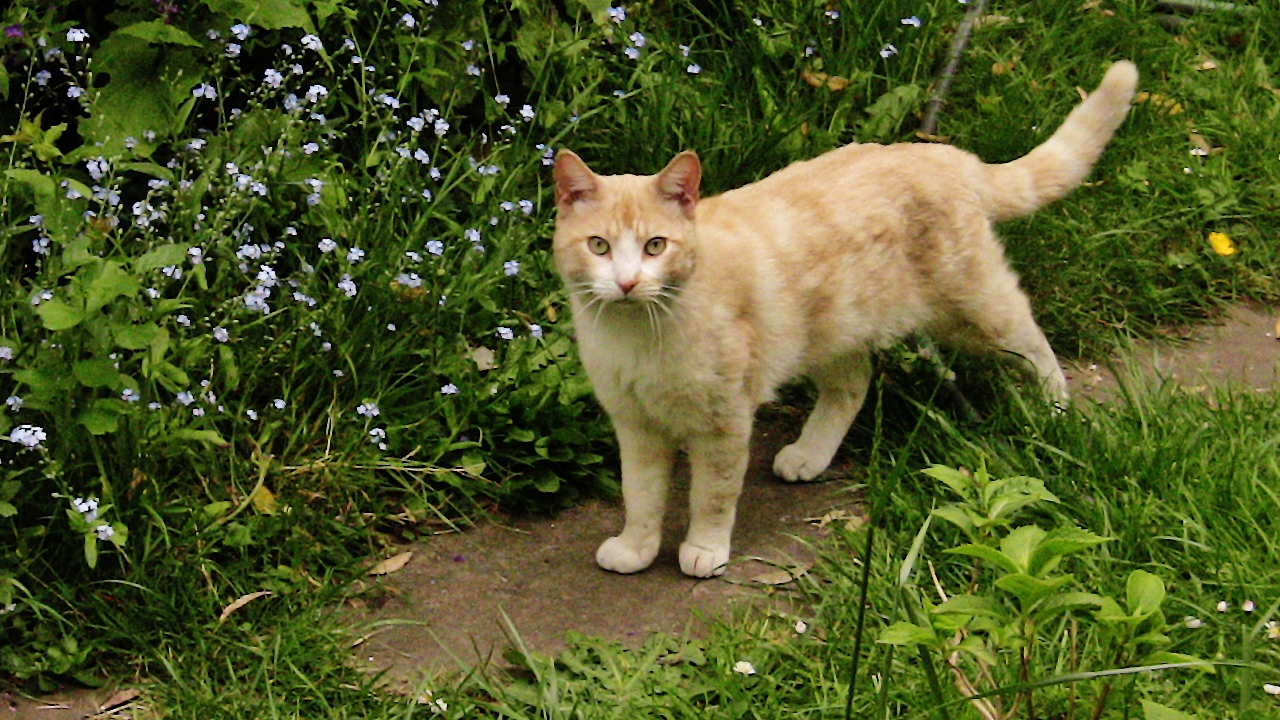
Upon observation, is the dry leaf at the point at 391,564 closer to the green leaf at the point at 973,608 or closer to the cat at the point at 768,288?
the cat at the point at 768,288

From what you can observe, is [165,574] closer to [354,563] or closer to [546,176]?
[354,563]

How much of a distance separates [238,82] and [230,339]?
0.93m

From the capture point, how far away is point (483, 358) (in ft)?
12.5

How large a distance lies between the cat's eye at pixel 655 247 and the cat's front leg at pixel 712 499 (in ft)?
1.51

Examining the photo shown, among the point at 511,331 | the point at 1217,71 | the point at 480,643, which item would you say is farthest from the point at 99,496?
the point at 1217,71

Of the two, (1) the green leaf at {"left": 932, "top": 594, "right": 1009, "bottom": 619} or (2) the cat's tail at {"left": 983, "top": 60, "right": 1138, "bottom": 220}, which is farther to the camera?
(2) the cat's tail at {"left": 983, "top": 60, "right": 1138, "bottom": 220}

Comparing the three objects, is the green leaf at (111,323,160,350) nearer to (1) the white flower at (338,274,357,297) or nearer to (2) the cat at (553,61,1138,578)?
(1) the white flower at (338,274,357,297)

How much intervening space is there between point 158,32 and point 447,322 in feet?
3.21

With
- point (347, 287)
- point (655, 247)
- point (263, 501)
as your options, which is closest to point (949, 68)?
point (655, 247)

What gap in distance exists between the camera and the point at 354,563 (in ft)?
11.1

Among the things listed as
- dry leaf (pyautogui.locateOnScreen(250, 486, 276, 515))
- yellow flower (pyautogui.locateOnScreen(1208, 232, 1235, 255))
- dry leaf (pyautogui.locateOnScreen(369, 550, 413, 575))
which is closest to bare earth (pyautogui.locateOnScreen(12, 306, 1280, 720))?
dry leaf (pyautogui.locateOnScreen(369, 550, 413, 575))

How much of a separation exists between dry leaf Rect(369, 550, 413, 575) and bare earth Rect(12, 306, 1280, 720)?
0.02 metres

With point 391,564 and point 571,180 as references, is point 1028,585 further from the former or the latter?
point 391,564

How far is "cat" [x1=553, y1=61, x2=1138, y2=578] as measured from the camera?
10.4ft
